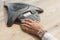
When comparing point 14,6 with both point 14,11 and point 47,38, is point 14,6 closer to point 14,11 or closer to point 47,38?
point 14,11

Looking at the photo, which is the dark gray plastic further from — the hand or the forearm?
the forearm

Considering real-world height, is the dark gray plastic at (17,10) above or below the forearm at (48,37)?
above

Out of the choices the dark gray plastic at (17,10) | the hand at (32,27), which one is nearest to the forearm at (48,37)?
the hand at (32,27)

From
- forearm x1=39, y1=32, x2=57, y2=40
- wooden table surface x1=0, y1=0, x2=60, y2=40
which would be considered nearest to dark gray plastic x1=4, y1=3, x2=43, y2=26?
wooden table surface x1=0, y1=0, x2=60, y2=40

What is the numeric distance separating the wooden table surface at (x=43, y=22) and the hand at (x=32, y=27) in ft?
0.11

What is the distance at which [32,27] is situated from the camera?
127cm

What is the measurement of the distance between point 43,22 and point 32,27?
15cm

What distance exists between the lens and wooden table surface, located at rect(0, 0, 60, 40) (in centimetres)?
124

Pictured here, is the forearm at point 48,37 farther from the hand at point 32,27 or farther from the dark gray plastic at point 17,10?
the dark gray plastic at point 17,10

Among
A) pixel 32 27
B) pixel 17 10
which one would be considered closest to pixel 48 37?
pixel 32 27

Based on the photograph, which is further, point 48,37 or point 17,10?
point 17,10

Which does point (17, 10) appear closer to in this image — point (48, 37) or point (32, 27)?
point (32, 27)

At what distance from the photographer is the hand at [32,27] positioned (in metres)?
1.25

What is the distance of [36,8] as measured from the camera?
4.86 ft
